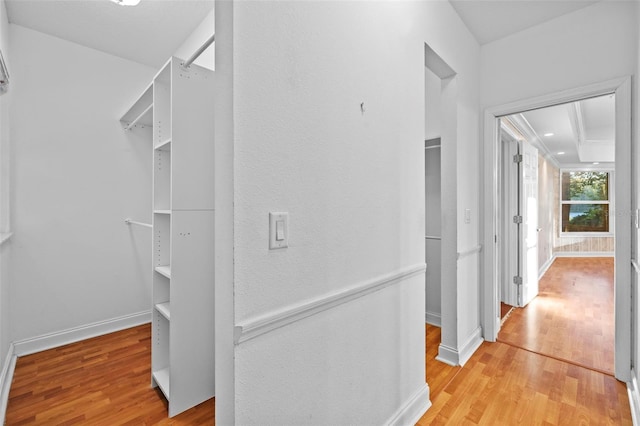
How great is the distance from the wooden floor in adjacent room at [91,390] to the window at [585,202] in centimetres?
943

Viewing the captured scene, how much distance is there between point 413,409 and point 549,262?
6.53 m

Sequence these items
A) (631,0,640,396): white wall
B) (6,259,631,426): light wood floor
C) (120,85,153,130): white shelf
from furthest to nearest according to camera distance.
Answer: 1. (120,85,153,130): white shelf
2. (631,0,640,396): white wall
3. (6,259,631,426): light wood floor

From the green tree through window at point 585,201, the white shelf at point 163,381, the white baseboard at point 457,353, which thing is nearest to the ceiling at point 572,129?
the green tree through window at point 585,201

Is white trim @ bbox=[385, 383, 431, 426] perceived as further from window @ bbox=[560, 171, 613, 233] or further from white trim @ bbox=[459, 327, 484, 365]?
window @ bbox=[560, 171, 613, 233]

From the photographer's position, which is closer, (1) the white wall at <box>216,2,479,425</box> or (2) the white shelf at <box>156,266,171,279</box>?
(1) the white wall at <box>216,2,479,425</box>

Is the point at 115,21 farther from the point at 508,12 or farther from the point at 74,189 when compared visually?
the point at 508,12

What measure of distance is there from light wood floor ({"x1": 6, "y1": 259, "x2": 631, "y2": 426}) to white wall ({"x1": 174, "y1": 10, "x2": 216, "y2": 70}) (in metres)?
2.46

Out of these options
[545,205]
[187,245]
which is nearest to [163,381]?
[187,245]

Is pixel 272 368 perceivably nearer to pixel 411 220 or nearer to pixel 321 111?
pixel 321 111

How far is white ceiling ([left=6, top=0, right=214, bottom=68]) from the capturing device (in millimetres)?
2180

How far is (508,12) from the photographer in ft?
7.30

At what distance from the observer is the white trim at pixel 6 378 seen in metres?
1.71

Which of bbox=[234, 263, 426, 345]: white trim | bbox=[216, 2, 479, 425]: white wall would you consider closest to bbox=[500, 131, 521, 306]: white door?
bbox=[216, 2, 479, 425]: white wall

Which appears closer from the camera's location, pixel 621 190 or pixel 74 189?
pixel 621 190
